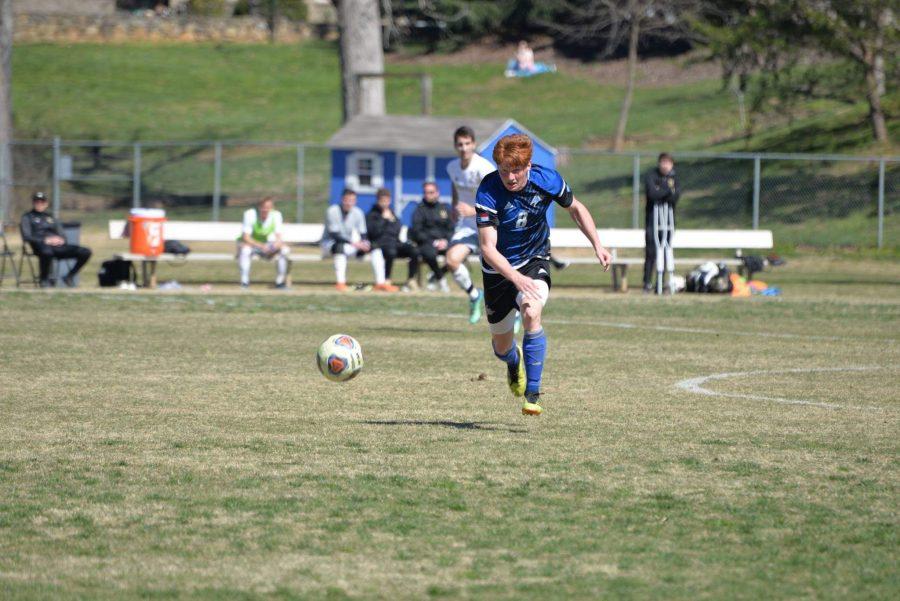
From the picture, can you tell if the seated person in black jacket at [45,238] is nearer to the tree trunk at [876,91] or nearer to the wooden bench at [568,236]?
the wooden bench at [568,236]

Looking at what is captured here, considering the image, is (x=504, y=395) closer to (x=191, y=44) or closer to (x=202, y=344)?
(x=202, y=344)

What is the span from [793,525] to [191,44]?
66.0 metres

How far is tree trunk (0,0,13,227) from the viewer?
34.4 m

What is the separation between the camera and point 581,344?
14.6 m

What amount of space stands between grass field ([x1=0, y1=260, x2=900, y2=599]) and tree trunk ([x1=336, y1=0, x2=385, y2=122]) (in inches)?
774

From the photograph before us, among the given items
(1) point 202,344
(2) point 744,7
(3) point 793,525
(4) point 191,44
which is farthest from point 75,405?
(4) point 191,44

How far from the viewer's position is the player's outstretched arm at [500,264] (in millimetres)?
8977

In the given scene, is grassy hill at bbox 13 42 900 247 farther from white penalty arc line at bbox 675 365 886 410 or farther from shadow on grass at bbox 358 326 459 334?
white penalty arc line at bbox 675 365 886 410

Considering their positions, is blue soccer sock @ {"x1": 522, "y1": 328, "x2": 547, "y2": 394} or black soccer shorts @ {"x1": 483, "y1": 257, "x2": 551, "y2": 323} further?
black soccer shorts @ {"x1": 483, "y1": 257, "x2": 551, "y2": 323}

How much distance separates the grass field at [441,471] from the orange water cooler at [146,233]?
25.2 feet

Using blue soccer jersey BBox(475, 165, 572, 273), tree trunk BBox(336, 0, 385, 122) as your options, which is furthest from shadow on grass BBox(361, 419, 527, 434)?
tree trunk BBox(336, 0, 385, 122)

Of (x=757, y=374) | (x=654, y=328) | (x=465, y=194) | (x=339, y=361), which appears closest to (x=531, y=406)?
(x=339, y=361)

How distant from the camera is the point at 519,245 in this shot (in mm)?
9367

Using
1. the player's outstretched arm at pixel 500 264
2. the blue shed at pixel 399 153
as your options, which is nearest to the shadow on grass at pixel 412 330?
the player's outstretched arm at pixel 500 264
